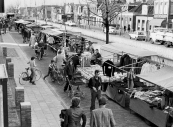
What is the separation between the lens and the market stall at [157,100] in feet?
34.6

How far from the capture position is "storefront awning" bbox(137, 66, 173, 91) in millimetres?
11066

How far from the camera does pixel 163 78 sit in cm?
1185

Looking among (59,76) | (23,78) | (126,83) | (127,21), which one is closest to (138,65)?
(126,83)

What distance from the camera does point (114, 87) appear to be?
14117 mm

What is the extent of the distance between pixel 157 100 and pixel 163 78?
80cm

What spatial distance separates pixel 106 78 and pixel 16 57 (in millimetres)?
12408

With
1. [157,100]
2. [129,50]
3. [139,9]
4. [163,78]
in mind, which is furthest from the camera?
[139,9]

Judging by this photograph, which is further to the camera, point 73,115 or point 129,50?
point 129,50

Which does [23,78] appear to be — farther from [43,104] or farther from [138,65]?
[138,65]

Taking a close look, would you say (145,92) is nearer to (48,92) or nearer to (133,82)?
(133,82)

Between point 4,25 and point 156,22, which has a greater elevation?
point 156,22

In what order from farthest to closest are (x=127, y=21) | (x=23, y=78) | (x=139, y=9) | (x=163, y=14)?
(x=127, y=21) < (x=139, y=9) < (x=163, y=14) < (x=23, y=78)

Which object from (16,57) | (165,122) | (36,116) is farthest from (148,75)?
(16,57)

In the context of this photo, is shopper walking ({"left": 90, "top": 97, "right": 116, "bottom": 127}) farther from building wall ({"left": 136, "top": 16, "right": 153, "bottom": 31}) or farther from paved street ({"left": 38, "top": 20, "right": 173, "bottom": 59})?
A: building wall ({"left": 136, "top": 16, "right": 153, "bottom": 31})
